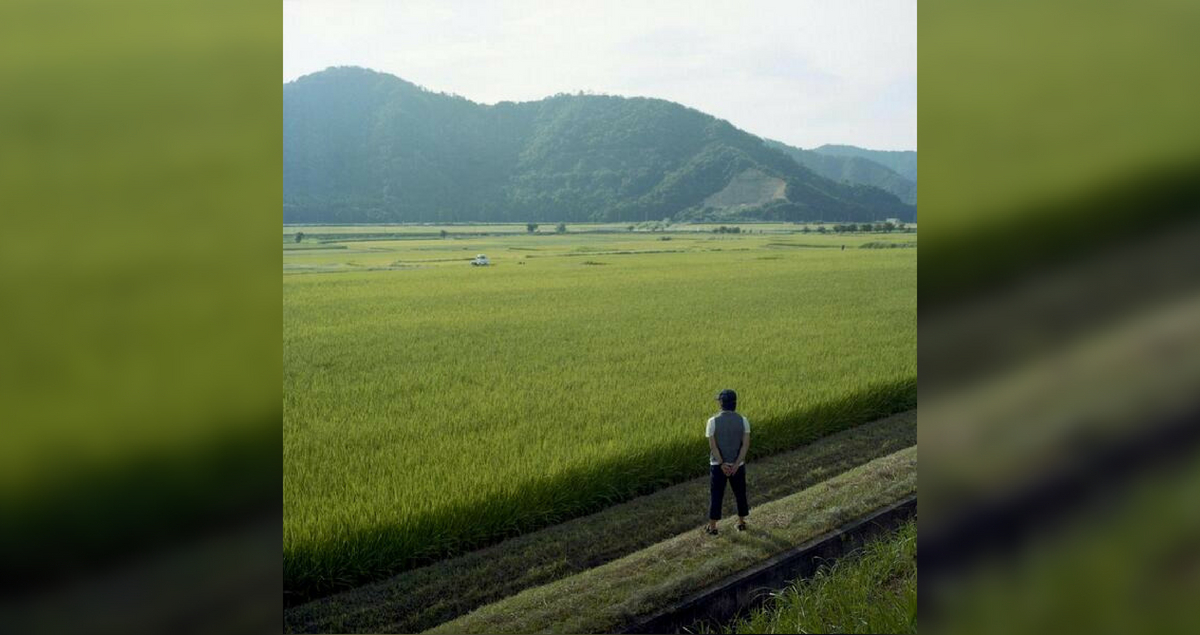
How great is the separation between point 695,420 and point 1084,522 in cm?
315

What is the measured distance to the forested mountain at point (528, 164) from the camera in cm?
1569

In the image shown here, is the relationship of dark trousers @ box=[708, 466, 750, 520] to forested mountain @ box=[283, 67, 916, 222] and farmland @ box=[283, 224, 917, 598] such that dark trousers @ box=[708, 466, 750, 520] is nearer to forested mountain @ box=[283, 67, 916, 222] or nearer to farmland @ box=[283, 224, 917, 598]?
farmland @ box=[283, 224, 917, 598]

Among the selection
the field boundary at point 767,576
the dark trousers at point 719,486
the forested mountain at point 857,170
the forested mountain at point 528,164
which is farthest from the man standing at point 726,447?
the forested mountain at point 857,170

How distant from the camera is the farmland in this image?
367 centimetres

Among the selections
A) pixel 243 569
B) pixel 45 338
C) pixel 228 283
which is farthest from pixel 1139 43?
pixel 45 338

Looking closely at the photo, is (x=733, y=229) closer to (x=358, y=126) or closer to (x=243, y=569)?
(x=358, y=126)

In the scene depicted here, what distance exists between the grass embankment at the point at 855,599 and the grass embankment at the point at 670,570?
17 cm

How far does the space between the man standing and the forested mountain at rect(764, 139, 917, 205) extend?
769 inches

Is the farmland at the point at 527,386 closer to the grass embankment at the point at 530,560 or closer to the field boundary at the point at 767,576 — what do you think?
the grass embankment at the point at 530,560

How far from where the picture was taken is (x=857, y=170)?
24.3 m

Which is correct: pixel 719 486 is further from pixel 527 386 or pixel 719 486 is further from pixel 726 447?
pixel 527 386

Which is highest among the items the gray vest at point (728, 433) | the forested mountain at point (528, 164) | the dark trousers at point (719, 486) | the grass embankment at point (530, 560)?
the forested mountain at point (528, 164)

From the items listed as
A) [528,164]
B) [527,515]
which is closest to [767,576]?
[527,515]

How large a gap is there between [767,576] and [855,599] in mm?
475
